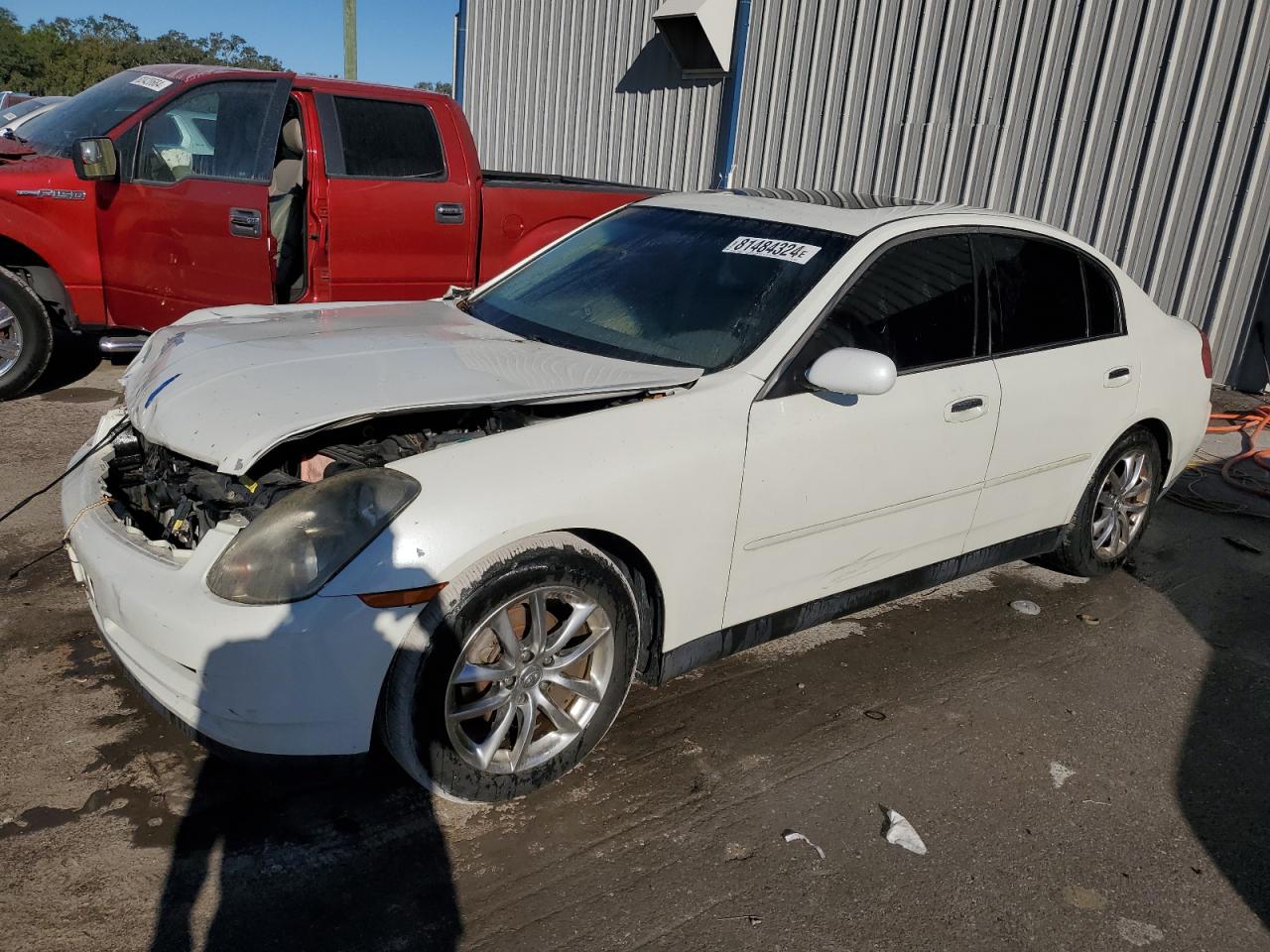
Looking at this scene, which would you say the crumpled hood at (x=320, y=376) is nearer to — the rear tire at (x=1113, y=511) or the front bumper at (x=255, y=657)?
the front bumper at (x=255, y=657)

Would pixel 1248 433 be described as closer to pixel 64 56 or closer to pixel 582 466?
pixel 582 466

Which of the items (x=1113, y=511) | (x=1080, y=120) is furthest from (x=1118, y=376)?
(x=1080, y=120)

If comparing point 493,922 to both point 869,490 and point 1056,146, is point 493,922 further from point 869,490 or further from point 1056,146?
point 1056,146

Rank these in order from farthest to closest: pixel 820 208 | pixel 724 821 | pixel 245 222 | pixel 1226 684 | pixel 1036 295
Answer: pixel 245 222, pixel 1036 295, pixel 1226 684, pixel 820 208, pixel 724 821

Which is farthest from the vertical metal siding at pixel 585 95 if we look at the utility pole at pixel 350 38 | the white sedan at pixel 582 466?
the white sedan at pixel 582 466

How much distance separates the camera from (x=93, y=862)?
8.51 ft

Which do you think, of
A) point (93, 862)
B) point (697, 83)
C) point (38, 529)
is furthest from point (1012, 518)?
point (697, 83)

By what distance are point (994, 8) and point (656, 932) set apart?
9.26 m

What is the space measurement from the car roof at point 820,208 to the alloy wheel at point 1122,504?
1241 millimetres

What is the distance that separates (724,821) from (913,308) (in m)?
1.91

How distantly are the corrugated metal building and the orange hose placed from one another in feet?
2.74

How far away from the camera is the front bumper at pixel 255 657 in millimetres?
2463

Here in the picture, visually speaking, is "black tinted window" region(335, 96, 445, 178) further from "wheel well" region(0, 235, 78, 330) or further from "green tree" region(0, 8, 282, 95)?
"green tree" region(0, 8, 282, 95)

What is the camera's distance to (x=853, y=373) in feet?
10.4
